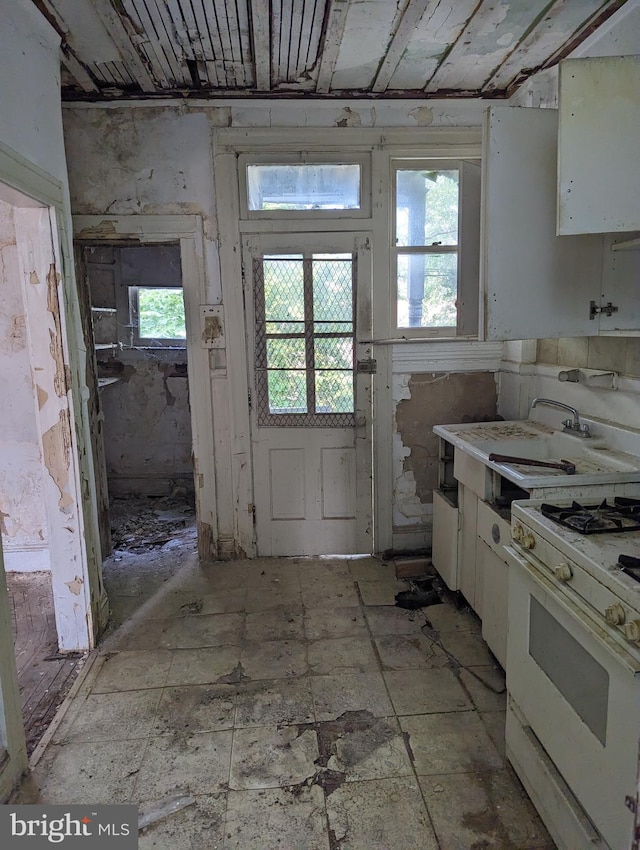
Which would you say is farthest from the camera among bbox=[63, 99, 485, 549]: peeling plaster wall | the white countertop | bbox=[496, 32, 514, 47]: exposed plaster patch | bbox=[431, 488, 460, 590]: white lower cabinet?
bbox=[63, 99, 485, 549]: peeling plaster wall

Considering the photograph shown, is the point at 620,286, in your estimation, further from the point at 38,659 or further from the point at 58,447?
the point at 38,659

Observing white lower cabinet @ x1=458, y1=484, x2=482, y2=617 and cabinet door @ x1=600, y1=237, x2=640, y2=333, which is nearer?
cabinet door @ x1=600, y1=237, x2=640, y2=333

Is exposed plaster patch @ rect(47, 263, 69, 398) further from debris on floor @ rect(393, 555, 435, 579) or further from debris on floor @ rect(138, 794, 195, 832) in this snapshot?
debris on floor @ rect(393, 555, 435, 579)

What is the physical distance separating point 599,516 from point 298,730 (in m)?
1.34

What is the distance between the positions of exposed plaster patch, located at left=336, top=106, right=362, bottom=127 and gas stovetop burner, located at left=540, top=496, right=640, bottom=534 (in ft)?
8.32

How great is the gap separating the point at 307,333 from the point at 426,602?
1.72 m

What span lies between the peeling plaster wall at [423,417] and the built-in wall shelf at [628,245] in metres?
1.36

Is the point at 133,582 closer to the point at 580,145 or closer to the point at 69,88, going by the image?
the point at 69,88

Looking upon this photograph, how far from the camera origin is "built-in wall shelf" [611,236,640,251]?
1.95 metres

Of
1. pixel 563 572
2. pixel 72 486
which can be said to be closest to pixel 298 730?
pixel 563 572

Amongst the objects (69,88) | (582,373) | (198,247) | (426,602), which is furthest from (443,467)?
(69,88)

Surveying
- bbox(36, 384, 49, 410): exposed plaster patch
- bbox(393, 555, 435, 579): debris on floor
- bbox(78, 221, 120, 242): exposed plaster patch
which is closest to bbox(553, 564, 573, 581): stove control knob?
bbox(393, 555, 435, 579): debris on floor

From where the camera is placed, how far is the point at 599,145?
1.80 meters

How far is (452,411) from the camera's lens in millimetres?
3426
